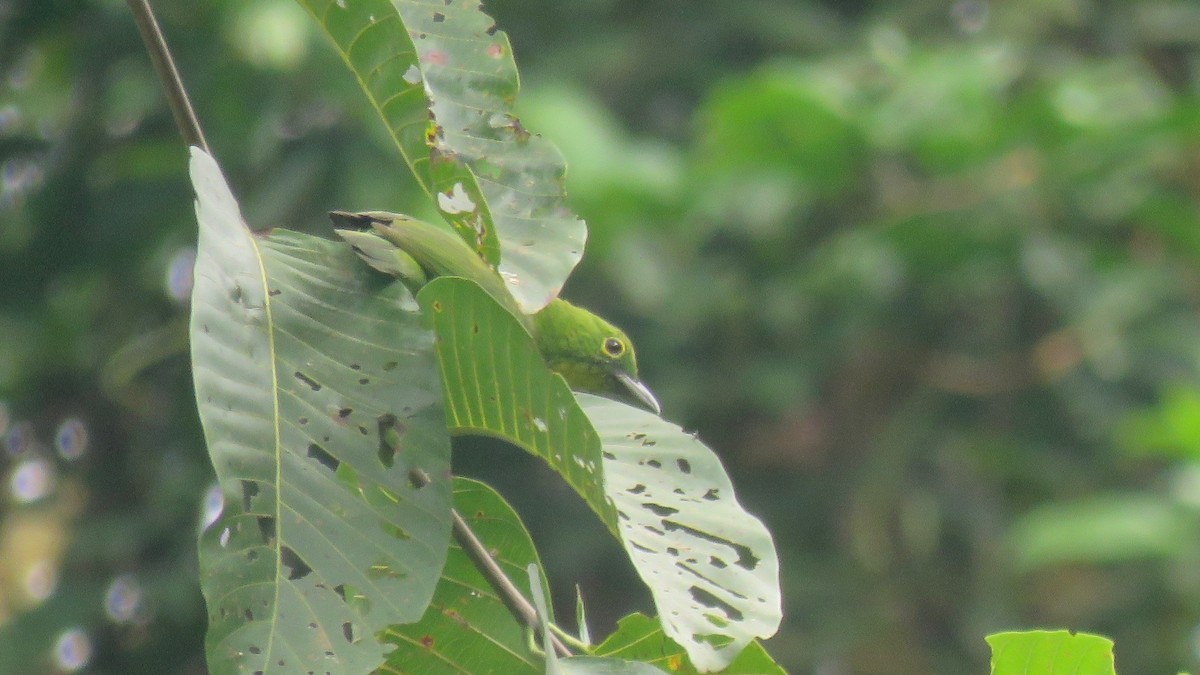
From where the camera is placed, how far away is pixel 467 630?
5.26 feet

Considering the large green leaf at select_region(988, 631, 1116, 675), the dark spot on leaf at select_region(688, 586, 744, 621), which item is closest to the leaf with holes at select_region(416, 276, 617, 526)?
the dark spot on leaf at select_region(688, 586, 744, 621)

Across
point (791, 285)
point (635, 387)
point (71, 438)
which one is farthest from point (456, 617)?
point (71, 438)

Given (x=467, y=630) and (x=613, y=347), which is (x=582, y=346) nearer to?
(x=613, y=347)

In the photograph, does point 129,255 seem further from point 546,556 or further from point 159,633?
point 546,556

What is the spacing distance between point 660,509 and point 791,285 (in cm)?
513

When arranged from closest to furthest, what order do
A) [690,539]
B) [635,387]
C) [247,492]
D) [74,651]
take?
[247,492] < [690,539] < [635,387] < [74,651]

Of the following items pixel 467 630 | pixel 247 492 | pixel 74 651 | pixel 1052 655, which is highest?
pixel 1052 655

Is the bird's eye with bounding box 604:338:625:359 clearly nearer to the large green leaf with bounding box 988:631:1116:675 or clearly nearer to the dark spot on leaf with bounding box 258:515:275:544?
the large green leaf with bounding box 988:631:1116:675

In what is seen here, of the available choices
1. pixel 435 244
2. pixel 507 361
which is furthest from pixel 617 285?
pixel 507 361

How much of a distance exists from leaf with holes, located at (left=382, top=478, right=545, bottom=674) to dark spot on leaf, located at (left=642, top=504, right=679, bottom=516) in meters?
0.15

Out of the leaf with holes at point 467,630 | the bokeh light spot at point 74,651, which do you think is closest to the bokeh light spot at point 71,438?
the bokeh light spot at point 74,651

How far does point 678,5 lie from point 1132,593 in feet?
13.1

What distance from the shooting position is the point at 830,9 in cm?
874

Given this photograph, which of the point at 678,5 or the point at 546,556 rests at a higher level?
the point at 678,5
